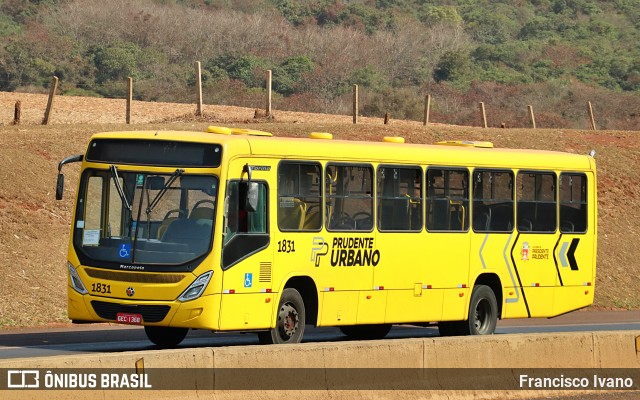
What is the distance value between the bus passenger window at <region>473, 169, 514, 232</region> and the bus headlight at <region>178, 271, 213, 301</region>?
6.13m

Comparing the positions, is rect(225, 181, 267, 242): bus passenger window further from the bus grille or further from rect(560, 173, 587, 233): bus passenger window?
rect(560, 173, 587, 233): bus passenger window

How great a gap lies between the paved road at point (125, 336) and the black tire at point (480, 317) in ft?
4.36

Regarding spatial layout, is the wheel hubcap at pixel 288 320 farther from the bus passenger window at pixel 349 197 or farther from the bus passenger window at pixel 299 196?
the bus passenger window at pixel 349 197

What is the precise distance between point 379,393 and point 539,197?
8.90 metres

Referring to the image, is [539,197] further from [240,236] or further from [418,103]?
[418,103]

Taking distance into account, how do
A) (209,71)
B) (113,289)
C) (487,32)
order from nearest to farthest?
(113,289) → (209,71) → (487,32)

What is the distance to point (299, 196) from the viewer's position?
18859 mm

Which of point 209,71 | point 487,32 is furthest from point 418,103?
point 487,32

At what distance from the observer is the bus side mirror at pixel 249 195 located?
17.5 metres

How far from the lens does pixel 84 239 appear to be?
17.9 m

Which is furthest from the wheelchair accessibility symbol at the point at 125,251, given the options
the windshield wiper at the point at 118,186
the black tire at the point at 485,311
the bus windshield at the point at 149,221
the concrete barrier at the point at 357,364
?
the black tire at the point at 485,311

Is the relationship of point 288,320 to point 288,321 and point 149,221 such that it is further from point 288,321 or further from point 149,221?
point 149,221

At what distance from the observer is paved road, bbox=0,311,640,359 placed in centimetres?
1892

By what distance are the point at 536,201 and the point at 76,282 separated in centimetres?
866
